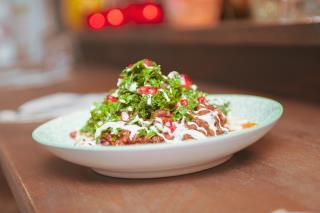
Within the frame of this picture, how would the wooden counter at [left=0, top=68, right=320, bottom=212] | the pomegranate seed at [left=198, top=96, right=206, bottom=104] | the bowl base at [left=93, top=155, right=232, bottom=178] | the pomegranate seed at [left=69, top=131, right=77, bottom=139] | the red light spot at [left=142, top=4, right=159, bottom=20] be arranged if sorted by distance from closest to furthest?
the wooden counter at [left=0, top=68, right=320, bottom=212] < the bowl base at [left=93, top=155, right=232, bottom=178] < the pomegranate seed at [left=198, top=96, right=206, bottom=104] < the pomegranate seed at [left=69, top=131, right=77, bottom=139] < the red light spot at [left=142, top=4, right=159, bottom=20]

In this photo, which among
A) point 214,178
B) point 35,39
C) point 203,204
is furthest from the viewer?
point 35,39

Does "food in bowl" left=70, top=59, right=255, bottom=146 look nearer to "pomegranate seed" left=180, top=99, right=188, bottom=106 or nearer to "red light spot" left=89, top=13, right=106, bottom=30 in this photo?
"pomegranate seed" left=180, top=99, right=188, bottom=106

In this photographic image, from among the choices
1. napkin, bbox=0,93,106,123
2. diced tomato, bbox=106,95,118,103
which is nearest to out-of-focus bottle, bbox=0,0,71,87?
napkin, bbox=0,93,106,123

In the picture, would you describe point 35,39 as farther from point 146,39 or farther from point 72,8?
point 146,39

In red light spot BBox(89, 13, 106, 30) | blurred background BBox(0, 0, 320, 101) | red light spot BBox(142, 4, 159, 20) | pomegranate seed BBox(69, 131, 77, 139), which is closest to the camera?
pomegranate seed BBox(69, 131, 77, 139)

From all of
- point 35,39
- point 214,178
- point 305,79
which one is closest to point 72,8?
point 35,39

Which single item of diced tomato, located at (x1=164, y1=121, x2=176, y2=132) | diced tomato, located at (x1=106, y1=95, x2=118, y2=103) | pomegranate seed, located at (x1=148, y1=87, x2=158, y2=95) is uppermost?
pomegranate seed, located at (x1=148, y1=87, x2=158, y2=95)
